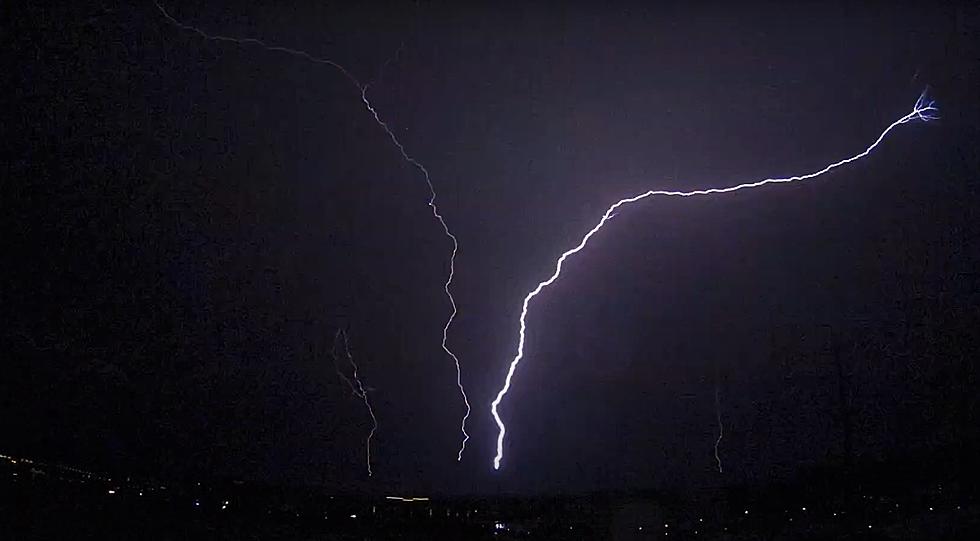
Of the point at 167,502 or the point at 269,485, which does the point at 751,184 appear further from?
Result: the point at 167,502

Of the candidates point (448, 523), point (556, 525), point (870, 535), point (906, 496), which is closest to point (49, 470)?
point (448, 523)

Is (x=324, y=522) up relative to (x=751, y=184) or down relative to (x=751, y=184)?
down

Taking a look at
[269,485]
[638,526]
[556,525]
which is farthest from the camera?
[269,485]

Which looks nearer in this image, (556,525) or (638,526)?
(638,526)

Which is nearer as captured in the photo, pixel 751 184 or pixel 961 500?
pixel 961 500

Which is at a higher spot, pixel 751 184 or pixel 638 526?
pixel 751 184

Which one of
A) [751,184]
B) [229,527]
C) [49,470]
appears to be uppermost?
[751,184]

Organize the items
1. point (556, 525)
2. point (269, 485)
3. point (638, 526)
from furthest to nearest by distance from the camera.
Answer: point (269, 485), point (556, 525), point (638, 526)

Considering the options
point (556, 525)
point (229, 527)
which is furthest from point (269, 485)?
point (556, 525)

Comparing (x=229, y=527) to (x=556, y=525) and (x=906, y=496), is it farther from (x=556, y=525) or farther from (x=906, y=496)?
(x=906, y=496)

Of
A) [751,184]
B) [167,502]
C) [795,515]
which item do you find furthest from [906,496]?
[167,502]
